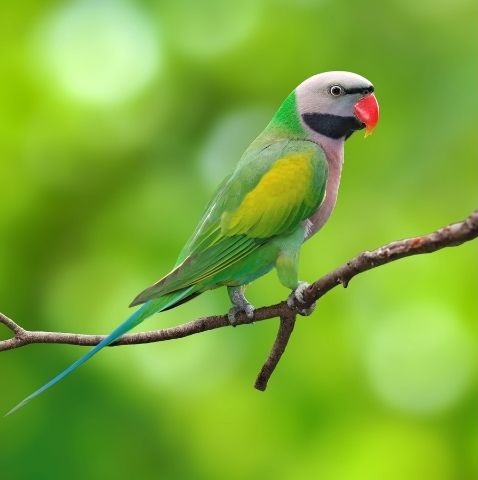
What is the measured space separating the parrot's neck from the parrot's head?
0.07 m

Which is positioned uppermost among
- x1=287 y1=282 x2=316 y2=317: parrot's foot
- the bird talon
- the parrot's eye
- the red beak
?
the parrot's eye

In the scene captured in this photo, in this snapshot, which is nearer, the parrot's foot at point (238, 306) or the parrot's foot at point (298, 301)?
the parrot's foot at point (298, 301)

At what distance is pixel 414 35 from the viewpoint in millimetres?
6258

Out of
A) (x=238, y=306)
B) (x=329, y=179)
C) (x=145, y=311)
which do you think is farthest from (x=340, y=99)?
(x=145, y=311)

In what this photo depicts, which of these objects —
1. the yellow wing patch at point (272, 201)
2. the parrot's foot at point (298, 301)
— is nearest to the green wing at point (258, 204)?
the yellow wing patch at point (272, 201)

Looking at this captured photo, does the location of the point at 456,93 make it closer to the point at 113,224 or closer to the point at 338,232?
the point at 338,232

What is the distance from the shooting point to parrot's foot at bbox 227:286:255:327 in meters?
2.46

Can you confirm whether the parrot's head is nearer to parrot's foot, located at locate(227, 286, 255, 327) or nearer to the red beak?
the red beak

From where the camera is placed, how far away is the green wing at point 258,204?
250 cm

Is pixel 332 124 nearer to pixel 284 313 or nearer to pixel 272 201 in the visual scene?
pixel 272 201

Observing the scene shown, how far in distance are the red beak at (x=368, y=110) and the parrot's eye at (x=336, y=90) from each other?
0.22 feet

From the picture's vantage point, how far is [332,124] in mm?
2719

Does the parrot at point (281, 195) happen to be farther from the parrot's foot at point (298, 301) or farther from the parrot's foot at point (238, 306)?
the parrot's foot at point (298, 301)

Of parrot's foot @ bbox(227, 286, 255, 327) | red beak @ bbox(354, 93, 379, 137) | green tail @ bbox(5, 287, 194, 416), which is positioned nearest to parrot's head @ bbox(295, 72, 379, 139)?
red beak @ bbox(354, 93, 379, 137)
